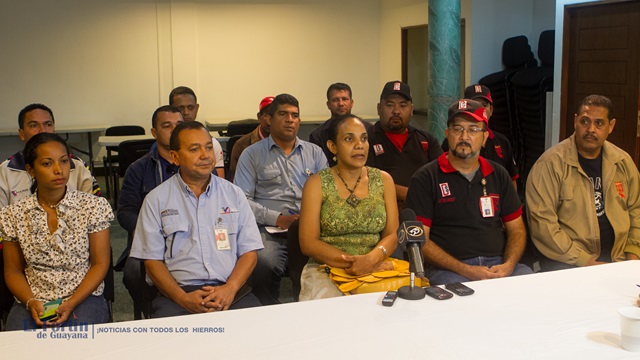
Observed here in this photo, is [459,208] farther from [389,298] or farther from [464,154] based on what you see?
[389,298]

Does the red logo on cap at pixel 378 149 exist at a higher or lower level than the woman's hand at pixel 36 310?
higher

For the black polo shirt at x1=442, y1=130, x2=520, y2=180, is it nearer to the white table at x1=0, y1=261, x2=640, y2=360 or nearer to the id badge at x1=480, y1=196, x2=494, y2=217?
the id badge at x1=480, y1=196, x2=494, y2=217

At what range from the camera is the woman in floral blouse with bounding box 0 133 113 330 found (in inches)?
114

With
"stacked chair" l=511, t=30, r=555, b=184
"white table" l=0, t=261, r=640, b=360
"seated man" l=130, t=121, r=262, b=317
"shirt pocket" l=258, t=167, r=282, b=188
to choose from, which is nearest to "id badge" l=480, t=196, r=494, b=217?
"white table" l=0, t=261, r=640, b=360

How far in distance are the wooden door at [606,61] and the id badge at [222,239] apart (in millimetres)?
4397

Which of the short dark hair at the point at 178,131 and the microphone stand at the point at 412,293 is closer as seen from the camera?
the microphone stand at the point at 412,293

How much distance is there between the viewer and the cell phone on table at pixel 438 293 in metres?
2.39

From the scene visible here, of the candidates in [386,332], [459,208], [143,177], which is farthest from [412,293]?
[143,177]

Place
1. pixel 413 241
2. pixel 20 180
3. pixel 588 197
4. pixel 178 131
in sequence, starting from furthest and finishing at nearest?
pixel 20 180 → pixel 588 197 → pixel 178 131 → pixel 413 241

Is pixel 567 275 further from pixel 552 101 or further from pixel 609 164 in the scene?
pixel 552 101

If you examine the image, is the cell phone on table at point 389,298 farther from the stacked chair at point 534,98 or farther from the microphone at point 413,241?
the stacked chair at point 534,98

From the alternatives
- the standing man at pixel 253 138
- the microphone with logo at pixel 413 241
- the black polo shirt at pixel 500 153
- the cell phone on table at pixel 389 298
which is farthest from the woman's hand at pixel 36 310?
the black polo shirt at pixel 500 153

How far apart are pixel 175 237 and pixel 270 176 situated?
125 cm

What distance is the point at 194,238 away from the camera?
2.95 m
